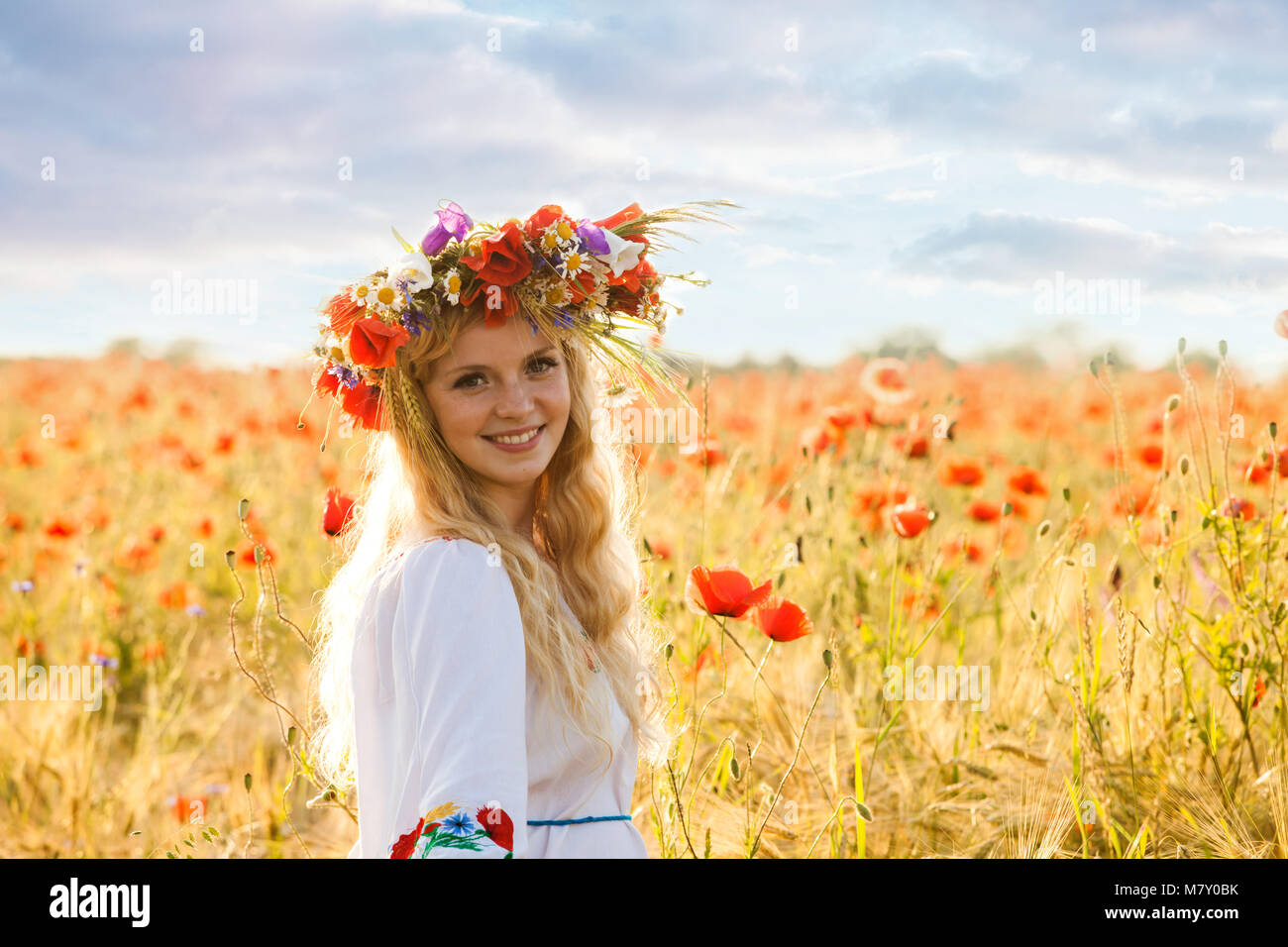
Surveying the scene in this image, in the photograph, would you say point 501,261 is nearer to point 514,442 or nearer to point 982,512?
point 514,442

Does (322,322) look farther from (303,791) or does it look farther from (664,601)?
(303,791)

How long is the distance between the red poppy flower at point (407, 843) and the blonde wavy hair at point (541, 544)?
0.35 m

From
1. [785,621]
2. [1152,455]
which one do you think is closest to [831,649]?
[785,621]

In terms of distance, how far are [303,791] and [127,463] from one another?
3.05 meters

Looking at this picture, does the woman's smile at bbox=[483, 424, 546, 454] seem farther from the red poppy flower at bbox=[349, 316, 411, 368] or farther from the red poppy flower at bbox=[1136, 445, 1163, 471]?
the red poppy flower at bbox=[1136, 445, 1163, 471]

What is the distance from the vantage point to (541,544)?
81.7 inches

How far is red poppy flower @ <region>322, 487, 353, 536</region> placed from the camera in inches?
81.4

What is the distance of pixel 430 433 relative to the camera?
1857 millimetres

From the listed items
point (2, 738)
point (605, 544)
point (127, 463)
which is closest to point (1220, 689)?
point (605, 544)

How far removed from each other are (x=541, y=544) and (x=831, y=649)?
0.58 m

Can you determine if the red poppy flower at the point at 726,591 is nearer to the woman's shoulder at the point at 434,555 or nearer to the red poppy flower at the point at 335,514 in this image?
the woman's shoulder at the point at 434,555

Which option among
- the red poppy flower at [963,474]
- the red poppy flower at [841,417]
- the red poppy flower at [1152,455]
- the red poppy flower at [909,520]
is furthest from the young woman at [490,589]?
the red poppy flower at [1152,455]

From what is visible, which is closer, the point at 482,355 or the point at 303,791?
the point at 482,355

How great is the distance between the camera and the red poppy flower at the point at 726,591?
77.4 inches
